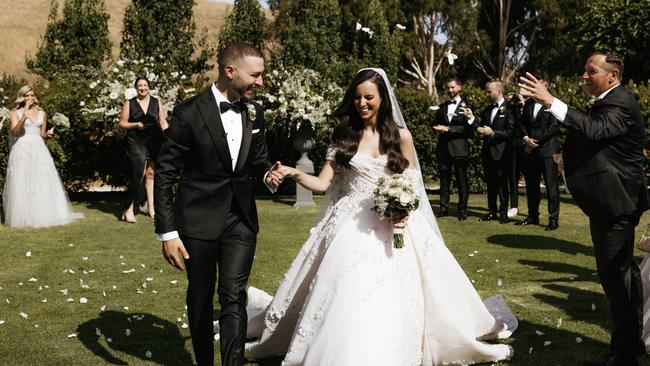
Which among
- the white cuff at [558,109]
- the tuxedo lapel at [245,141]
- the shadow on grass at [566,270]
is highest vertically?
the white cuff at [558,109]

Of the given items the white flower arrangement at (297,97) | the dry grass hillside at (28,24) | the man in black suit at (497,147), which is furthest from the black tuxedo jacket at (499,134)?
the dry grass hillside at (28,24)

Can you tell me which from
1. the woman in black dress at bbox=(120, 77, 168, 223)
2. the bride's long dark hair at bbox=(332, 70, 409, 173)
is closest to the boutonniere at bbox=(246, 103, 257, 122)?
the bride's long dark hair at bbox=(332, 70, 409, 173)

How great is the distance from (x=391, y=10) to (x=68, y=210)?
29604 mm

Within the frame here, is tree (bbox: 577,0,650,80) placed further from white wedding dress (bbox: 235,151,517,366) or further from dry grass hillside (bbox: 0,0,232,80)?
dry grass hillside (bbox: 0,0,232,80)

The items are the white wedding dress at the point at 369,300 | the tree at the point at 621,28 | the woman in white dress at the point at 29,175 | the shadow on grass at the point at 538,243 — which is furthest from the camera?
the tree at the point at 621,28

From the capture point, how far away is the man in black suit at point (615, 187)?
492 cm

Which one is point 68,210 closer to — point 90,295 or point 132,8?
point 90,295

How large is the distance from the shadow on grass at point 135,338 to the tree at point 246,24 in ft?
84.4

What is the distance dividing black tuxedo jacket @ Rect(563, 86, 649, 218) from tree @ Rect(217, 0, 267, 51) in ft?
89.1

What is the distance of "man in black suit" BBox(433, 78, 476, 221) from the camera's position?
12453 millimetres

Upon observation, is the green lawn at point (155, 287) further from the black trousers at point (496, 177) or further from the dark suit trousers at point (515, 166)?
the dark suit trousers at point (515, 166)

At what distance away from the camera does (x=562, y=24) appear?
40125mm

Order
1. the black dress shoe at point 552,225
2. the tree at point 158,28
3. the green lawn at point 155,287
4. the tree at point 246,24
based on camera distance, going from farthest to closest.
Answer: the tree at point 246,24, the tree at point 158,28, the black dress shoe at point 552,225, the green lawn at point 155,287

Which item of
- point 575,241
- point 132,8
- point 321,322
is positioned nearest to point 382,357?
point 321,322
